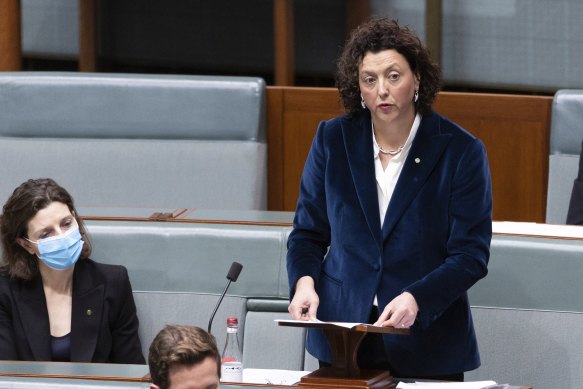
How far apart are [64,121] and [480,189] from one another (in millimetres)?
1483

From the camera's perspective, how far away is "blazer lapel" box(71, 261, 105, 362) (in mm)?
1944

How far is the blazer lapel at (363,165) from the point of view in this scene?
155cm

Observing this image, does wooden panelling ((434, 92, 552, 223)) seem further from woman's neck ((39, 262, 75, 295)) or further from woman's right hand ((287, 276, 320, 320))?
woman's right hand ((287, 276, 320, 320))

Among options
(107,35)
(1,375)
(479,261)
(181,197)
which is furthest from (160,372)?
(107,35)

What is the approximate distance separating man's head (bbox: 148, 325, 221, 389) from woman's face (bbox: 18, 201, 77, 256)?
0.84m

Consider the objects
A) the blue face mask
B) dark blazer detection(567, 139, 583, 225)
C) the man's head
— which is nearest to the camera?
the man's head

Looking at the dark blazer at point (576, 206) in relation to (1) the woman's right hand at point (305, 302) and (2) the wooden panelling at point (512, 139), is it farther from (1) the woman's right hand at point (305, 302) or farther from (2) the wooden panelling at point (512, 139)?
(1) the woman's right hand at point (305, 302)

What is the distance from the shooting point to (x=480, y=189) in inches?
60.1

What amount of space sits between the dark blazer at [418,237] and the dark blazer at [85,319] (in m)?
0.52

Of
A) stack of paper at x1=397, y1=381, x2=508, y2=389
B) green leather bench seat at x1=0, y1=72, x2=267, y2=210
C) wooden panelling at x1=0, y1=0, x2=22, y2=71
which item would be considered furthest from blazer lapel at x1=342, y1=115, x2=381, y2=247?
wooden panelling at x1=0, y1=0, x2=22, y2=71

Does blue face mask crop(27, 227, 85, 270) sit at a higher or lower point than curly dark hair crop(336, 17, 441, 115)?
lower

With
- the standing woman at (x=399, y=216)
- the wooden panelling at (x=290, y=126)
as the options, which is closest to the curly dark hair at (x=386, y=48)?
the standing woman at (x=399, y=216)

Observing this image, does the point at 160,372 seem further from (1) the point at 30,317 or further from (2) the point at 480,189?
(1) the point at 30,317

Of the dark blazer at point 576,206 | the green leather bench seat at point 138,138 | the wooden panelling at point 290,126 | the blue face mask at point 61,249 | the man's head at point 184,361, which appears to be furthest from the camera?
the wooden panelling at point 290,126
